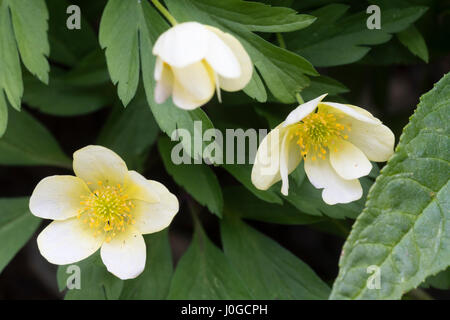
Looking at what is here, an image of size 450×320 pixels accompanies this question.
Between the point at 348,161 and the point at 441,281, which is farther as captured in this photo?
the point at 441,281

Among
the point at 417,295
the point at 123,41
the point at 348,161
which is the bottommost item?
the point at 417,295

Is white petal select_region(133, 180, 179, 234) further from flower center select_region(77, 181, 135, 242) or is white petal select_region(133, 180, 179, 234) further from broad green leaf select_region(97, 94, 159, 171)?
broad green leaf select_region(97, 94, 159, 171)

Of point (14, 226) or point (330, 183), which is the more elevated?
point (330, 183)

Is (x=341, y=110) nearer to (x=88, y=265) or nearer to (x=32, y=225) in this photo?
(x=88, y=265)

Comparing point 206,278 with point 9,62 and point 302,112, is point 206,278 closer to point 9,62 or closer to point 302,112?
point 302,112

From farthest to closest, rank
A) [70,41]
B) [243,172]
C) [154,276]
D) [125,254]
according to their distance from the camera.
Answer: [70,41] < [154,276] < [243,172] < [125,254]

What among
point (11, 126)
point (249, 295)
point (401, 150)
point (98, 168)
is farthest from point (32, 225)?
point (401, 150)

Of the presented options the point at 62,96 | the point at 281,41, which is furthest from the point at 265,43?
the point at 62,96
